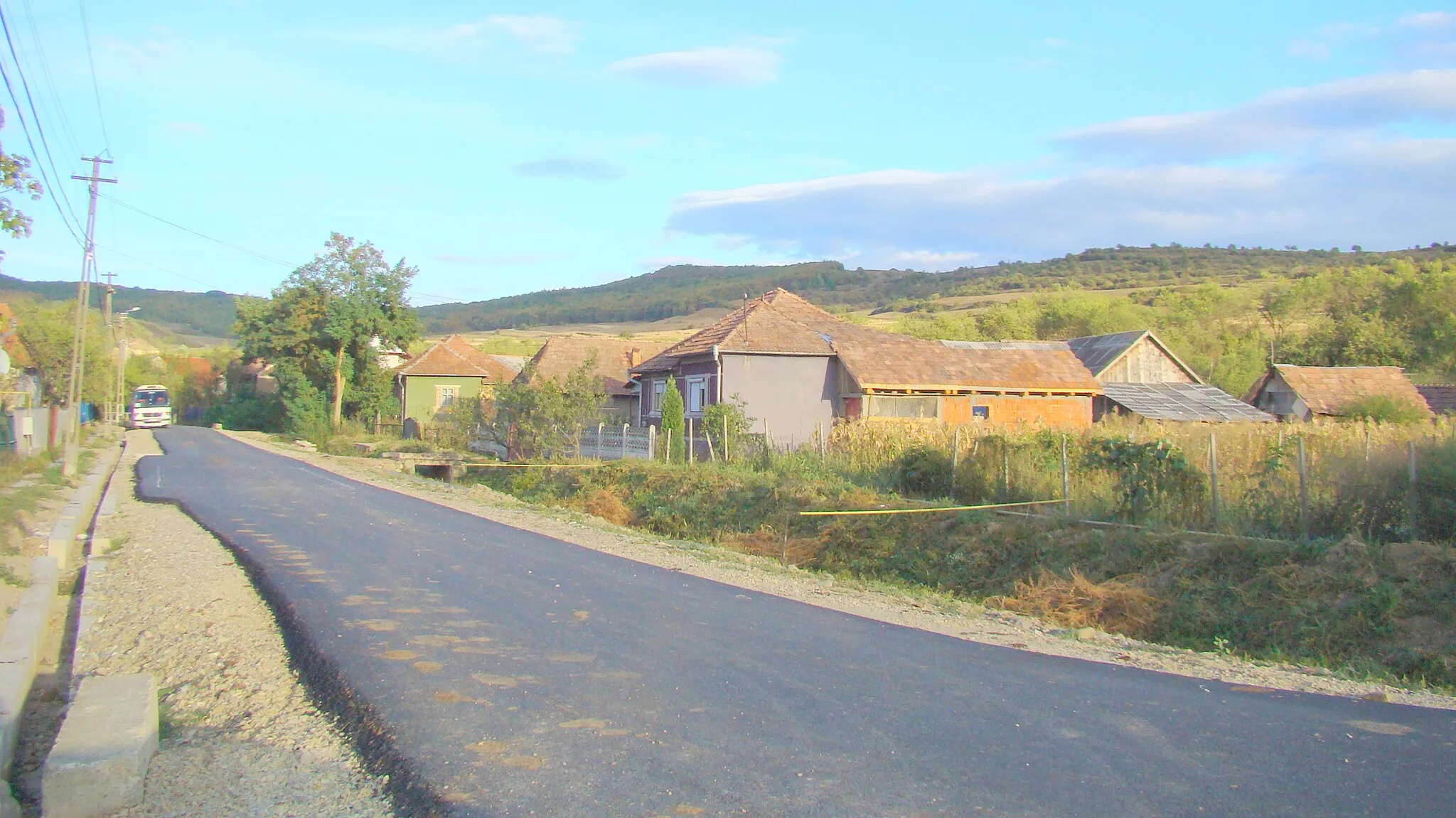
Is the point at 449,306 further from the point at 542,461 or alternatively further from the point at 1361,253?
the point at 542,461

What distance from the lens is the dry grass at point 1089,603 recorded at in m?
12.7

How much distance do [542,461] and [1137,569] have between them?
20.2m

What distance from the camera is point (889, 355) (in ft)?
105

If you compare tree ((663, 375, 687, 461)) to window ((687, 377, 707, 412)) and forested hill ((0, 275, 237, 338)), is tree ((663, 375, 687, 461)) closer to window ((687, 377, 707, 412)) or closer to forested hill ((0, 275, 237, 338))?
window ((687, 377, 707, 412))

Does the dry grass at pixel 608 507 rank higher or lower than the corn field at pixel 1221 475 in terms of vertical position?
lower

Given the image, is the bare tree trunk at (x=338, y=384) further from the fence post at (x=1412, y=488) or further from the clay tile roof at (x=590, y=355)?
the fence post at (x=1412, y=488)

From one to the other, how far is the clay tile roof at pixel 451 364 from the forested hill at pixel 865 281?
21799 millimetres

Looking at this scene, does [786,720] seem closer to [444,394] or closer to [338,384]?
[444,394]

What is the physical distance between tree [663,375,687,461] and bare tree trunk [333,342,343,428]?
36904 millimetres

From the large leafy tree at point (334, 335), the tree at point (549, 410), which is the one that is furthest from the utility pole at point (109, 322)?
the tree at point (549, 410)

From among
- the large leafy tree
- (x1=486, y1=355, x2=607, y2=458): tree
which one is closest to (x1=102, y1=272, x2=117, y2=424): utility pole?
the large leafy tree

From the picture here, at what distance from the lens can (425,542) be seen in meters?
15.1

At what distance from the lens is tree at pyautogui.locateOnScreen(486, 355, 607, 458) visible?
3042cm

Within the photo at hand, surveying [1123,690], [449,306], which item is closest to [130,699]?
[1123,690]
